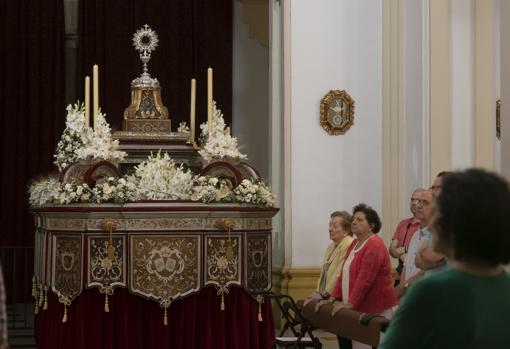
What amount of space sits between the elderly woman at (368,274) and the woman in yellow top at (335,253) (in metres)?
0.56

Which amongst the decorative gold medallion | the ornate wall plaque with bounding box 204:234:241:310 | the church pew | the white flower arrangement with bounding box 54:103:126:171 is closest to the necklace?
the church pew

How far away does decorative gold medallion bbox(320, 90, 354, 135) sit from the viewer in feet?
42.0

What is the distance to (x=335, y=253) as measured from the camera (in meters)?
9.36

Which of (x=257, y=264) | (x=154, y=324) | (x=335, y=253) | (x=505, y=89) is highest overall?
(x=505, y=89)

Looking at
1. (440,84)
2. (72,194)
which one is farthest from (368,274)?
(440,84)

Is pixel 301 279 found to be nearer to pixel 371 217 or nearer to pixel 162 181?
pixel 162 181

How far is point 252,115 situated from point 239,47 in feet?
3.48

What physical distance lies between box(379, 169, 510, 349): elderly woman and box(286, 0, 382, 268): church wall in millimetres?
10015

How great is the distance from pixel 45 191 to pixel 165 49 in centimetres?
620

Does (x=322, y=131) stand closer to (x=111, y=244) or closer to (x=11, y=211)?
(x=111, y=244)

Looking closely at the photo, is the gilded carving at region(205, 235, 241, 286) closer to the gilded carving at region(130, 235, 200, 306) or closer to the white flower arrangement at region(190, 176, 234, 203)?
the gilded carving at region(130, 235, 200, 306)

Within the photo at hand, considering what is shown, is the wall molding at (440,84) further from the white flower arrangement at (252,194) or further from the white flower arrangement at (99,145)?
the white flower arrangement at (99,145)

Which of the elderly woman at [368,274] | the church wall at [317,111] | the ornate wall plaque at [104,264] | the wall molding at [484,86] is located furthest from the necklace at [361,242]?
the church wall at [317,111]

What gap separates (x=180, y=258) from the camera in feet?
32.1
